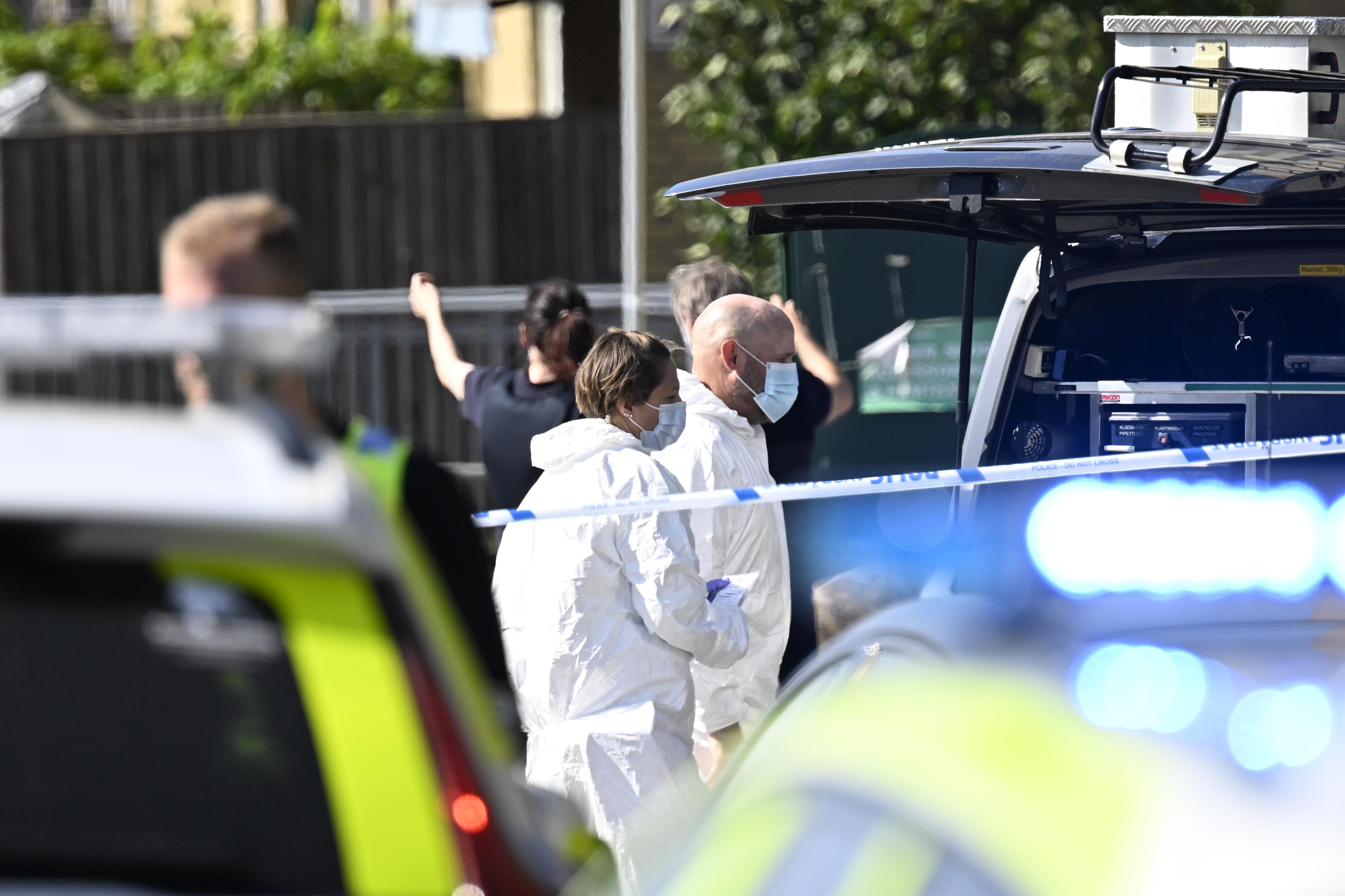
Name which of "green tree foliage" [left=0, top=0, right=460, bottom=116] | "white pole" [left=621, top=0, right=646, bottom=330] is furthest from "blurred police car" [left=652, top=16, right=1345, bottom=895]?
"green tree foliage" [left=0, top=0, right=460, bottom=116]

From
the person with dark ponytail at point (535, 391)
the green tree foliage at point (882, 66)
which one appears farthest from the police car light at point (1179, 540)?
the green tree foliage at point (882, 66)

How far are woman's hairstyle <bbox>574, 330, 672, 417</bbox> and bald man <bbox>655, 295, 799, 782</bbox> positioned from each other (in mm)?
316

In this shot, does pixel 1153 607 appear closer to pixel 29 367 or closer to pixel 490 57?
pixel 29 367

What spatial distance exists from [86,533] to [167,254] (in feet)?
3.69

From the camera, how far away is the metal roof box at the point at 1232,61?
5.16 meters

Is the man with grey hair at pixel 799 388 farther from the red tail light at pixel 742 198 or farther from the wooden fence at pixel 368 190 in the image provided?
the wooden fence at pixel 368 190

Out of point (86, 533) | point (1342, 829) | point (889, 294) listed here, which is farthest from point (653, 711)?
point (889, 294)

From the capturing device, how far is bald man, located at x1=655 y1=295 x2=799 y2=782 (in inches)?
185

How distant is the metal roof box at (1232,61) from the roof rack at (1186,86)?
0.69 metres

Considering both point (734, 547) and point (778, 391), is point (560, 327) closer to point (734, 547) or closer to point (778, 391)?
point (778, 391)

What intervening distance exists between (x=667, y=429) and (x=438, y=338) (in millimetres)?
1599

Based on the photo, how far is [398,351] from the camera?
36.7 feet

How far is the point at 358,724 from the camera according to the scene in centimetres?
184

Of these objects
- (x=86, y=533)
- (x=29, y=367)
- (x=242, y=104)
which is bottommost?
(x=86, y=533)
